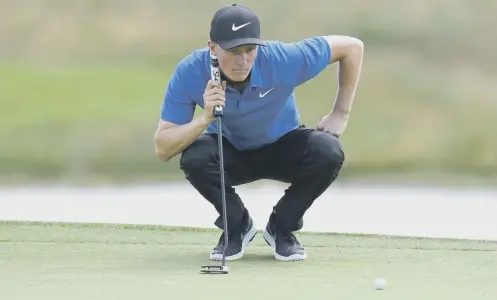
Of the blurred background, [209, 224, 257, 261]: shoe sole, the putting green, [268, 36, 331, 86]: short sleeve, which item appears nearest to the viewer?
the putting green

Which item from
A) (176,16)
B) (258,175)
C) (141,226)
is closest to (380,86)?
(176,16)

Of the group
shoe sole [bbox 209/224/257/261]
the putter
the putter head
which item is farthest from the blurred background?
the putter head

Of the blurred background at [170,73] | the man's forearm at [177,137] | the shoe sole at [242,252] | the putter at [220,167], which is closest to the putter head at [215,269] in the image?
the putter at [220,167]

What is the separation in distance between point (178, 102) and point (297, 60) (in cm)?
35

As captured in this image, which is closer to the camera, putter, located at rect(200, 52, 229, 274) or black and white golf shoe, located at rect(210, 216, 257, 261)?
putter, located at rect(200, 52, 229, 274)

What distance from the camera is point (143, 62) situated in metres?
6.29

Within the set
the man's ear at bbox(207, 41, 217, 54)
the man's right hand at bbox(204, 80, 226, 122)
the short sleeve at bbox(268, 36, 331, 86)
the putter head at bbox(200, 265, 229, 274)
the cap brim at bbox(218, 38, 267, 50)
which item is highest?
the cap brim at bbox(218, 38, 267, 50)

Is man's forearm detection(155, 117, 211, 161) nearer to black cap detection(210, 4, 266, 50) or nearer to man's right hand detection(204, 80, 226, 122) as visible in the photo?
man's right hand detection(204, 80, 226, 122)

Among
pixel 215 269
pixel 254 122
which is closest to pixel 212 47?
pixel 254 122

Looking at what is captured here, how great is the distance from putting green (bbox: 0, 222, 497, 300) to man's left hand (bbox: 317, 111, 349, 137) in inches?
14.6

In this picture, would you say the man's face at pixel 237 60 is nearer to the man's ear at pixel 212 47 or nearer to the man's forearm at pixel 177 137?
the man's ear at pixel 212 47

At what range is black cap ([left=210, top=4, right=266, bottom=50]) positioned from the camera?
3.02 metres

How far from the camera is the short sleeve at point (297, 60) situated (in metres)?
3.21

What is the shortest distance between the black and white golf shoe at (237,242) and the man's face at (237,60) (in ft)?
1.76
